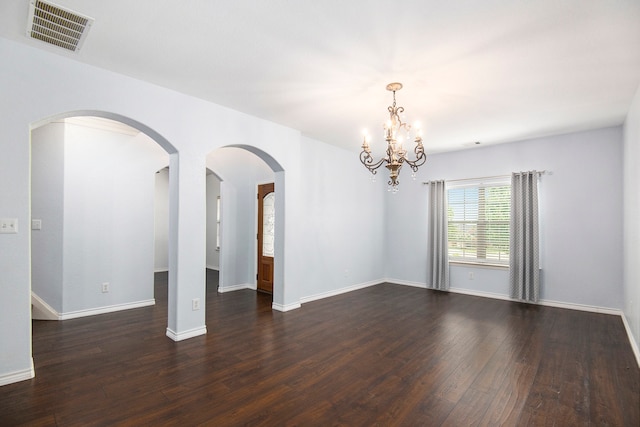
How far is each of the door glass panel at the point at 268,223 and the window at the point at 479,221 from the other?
345 cm

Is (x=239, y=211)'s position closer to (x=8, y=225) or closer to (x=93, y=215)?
(x=93, y=215)

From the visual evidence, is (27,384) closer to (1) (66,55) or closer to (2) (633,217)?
(1) (66,55)

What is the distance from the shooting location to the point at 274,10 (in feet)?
6.89

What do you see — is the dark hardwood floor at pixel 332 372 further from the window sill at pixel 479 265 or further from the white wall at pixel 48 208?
the window sill at pixel 479 265

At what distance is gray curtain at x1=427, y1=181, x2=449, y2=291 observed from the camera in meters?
6.05

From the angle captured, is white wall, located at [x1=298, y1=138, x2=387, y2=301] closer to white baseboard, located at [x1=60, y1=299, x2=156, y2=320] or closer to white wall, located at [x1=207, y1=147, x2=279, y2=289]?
white wall, located at [x1=207, y1=147, x2=279, y2=289]

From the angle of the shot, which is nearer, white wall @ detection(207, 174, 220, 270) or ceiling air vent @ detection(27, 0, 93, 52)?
ceiling air vent @ detection(27, 0, 93, 52)

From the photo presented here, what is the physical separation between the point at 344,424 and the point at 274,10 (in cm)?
279

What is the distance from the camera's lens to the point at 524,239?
5215mm

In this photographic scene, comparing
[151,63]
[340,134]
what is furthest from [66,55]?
[340,134]

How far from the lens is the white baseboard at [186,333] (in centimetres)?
345

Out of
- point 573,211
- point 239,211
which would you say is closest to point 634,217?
point 573,211

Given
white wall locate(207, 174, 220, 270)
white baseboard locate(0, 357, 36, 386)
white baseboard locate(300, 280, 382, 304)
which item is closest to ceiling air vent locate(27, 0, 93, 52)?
white baseboard locate(0, 357, 36, 386)

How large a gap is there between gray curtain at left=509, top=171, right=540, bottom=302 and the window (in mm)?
223
